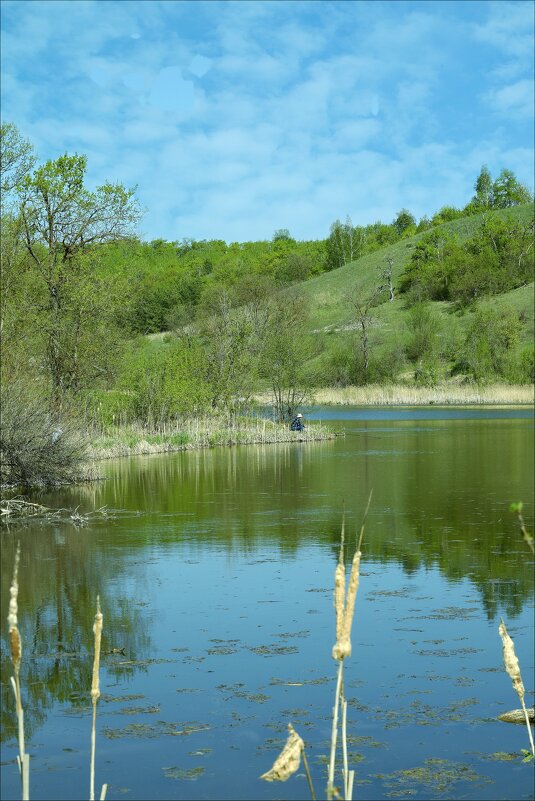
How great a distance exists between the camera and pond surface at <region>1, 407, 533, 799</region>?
21.2 feet

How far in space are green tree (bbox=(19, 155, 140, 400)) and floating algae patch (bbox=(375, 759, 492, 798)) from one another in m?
21.9

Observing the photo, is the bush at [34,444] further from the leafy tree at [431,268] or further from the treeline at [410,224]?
the treeline at [410,224]

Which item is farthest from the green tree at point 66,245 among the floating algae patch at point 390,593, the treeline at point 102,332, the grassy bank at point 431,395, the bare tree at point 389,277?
the bare tree at point 389,277

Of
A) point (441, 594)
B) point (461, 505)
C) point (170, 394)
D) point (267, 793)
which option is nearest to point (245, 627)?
point (441, 594)

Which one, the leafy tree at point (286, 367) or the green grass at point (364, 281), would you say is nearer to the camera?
the leafy tree at point (286, 367)

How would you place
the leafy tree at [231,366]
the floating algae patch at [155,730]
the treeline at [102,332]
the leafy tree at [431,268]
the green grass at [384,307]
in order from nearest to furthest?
1. the floating algae patch at [155,730]
2. the treeline at [102,332]
3. the leafy tree at [231,366]
4. the green grass at [384,307]
5. the leafy tree at [431,268]

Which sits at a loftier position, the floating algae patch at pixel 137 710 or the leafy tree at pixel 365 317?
the leafy tree at pixel 365 317

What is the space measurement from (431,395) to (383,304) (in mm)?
32255

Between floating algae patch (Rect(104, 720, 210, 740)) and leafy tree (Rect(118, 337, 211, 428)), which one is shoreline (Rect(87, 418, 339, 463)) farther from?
floating algae patch (Rect(104, 720, 210, 740))

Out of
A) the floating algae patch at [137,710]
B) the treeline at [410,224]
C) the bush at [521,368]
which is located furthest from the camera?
the treeline at [410,224]

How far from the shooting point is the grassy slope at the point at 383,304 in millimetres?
80062

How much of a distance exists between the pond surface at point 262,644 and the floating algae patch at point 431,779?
14mm

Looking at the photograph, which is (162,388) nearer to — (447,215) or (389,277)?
(389,277)

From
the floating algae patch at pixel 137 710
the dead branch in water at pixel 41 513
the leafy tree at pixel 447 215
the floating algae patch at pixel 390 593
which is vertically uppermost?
the leafy tree at pixel 447 215
